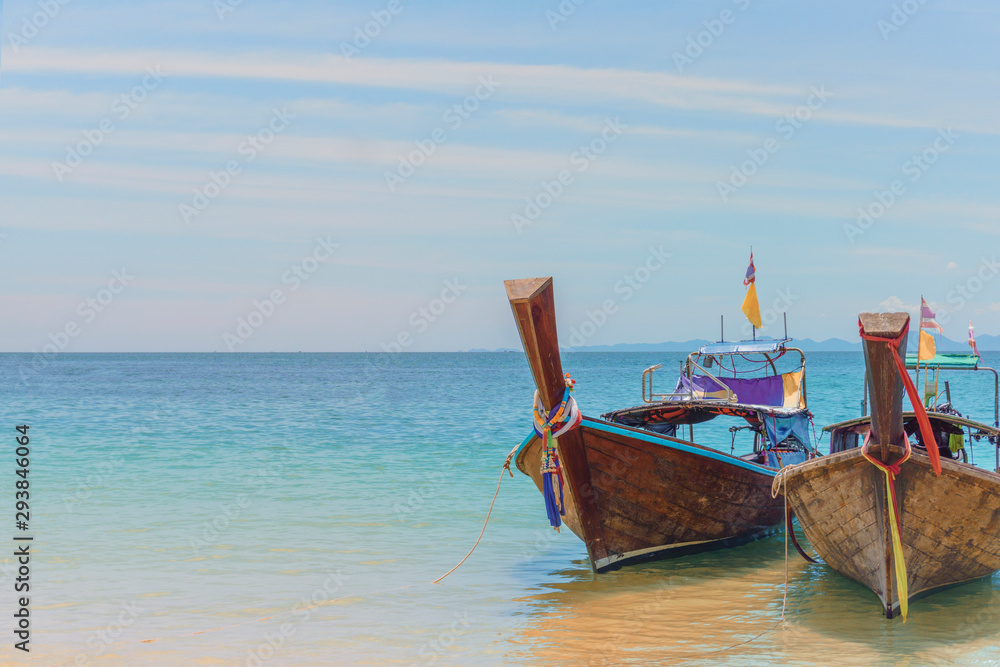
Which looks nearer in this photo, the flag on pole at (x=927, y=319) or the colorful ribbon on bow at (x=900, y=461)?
the colorful ribbon on bow at (x=900, y=461)

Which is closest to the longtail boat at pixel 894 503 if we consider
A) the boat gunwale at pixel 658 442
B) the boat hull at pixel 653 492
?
the boat gunwale at pixel 658 442

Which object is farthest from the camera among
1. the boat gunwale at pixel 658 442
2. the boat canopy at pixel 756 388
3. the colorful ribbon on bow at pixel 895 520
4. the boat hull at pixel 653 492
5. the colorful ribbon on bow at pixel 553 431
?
the boat canopy at pixel 756 388

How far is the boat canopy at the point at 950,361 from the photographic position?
1204 centimetres

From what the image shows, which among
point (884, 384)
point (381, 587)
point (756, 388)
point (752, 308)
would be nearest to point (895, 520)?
point (884, 384)

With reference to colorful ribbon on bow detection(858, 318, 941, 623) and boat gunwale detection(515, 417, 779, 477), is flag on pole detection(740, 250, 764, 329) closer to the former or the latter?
boat gunwale detection(515, 417, 779, 477)

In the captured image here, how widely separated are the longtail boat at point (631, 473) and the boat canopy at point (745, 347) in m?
1.33

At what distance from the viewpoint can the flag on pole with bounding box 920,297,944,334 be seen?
11326 mm

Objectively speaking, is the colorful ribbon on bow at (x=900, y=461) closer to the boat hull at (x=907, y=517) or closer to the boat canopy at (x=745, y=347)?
the boat hull at (x=907, y=517)

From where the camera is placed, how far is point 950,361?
486 inches

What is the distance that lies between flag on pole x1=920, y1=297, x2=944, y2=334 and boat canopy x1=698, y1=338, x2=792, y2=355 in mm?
2349

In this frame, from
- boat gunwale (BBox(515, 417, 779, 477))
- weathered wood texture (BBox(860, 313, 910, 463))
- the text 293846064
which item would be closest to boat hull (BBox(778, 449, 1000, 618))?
weathered wood texture (BBox(860, 313, 910, 463))

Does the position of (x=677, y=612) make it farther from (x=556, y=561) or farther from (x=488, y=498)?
(x=488, y=498)

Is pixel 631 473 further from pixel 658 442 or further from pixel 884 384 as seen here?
pixel 884 384

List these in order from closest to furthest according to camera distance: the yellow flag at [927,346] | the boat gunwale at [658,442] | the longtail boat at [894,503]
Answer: the longtail boat at [894,503] → the boat gunwale at [658,442] → the yellow flag at [927,346]
